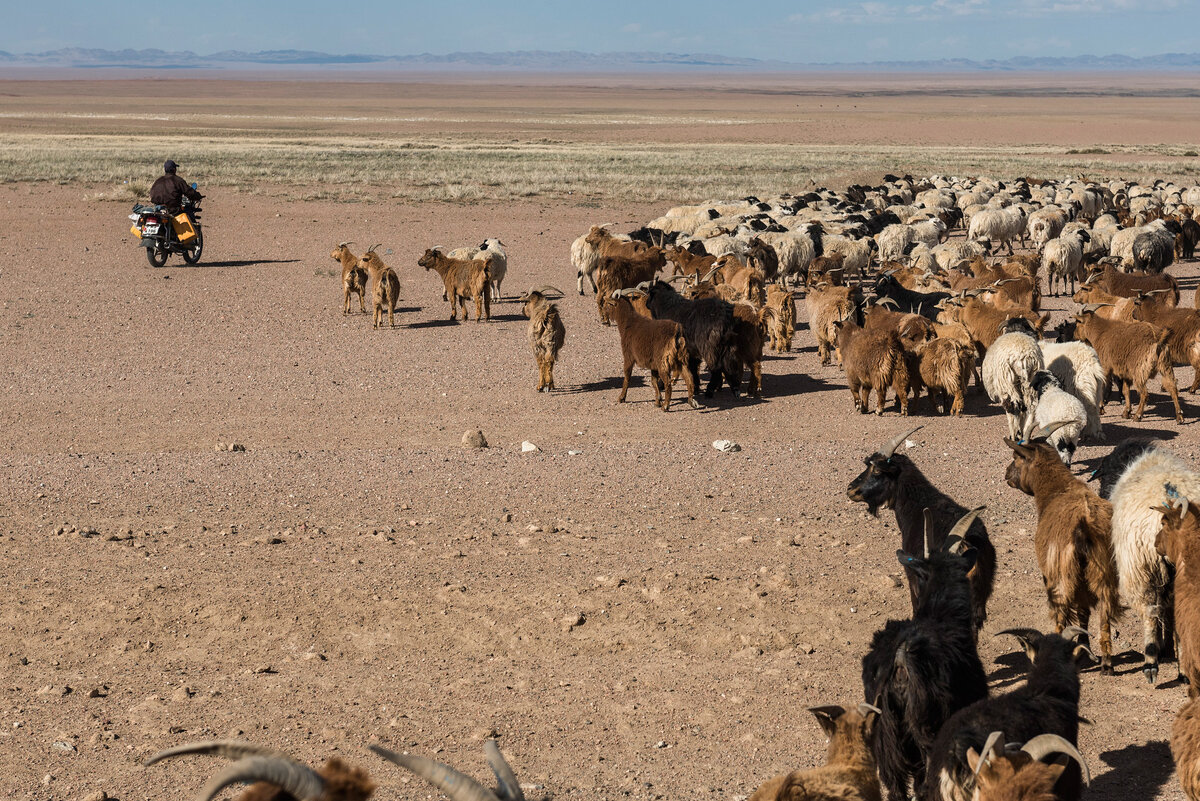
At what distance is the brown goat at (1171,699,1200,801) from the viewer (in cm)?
403

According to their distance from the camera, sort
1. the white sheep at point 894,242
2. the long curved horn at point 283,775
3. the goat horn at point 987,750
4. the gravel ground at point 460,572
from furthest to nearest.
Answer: the white sheep at point 894,242
the gravel ground at point 460,572
the goat horn at point 987,750
the long curved horn at point 283,775

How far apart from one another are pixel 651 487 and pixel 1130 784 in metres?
4.69

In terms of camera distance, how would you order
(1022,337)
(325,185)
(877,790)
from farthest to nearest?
(325,185), (1022,337), (877,790)

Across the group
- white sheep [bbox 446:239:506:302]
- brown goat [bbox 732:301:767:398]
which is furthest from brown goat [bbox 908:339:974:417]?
white sheep [bbox 446:239:506:302]

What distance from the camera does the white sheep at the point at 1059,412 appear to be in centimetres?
952

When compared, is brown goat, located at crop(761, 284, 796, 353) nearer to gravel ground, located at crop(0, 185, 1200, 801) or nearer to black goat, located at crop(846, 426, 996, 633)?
gravel ground, located at crop(0, 185, 1200, 801)

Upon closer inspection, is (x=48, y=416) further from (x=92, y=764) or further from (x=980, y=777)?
(x=980, y=777)

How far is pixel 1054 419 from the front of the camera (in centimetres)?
961

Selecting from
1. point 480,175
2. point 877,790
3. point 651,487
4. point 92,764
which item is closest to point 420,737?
point 92,764

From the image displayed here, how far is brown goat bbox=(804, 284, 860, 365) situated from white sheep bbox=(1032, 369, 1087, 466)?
399cm

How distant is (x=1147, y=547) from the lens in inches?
230

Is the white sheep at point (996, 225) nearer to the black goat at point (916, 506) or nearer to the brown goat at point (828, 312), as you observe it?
the brown goat at point (828, 312)

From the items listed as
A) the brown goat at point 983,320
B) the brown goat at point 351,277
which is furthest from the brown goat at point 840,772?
the brown goat at point 351,277

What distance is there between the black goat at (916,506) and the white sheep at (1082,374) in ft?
13.7
